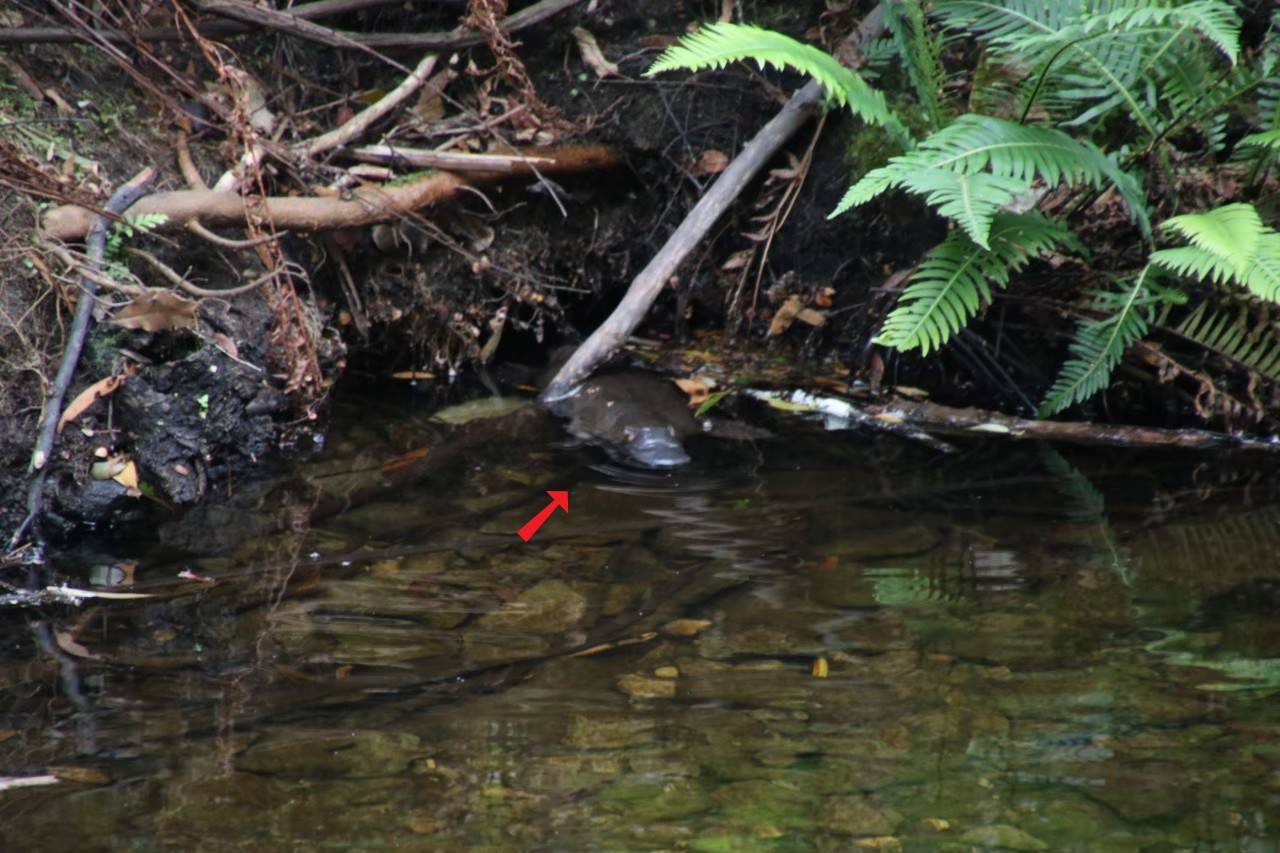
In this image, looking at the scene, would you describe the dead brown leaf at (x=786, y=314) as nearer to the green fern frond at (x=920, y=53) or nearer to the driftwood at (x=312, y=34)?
the green fern frond at (x=920, y=53)

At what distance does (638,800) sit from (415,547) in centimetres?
154

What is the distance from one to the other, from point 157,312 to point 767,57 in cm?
230

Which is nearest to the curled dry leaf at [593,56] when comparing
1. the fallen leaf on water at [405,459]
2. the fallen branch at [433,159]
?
the fallen branch at [433,159]

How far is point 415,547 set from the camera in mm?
3617

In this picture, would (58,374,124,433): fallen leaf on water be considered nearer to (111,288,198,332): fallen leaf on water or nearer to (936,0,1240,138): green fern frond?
(111,288,198,332): fallen leaf on water

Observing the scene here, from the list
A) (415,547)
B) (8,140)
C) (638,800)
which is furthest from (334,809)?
(8,140)

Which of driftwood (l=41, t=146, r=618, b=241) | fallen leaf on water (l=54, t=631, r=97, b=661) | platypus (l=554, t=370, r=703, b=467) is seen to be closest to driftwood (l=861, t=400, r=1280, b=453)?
platypus (l=554, t=370, r=703, b=467)

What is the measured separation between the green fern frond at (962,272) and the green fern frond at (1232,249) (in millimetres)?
421

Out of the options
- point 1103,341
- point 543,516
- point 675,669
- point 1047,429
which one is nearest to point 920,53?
point 1103,341

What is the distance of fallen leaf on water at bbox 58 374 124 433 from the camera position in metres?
3.84

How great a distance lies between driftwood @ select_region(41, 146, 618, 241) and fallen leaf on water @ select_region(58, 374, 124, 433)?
20.7 inches

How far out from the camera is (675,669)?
284 centimetres

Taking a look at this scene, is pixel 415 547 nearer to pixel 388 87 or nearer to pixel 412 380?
pixel 412 380

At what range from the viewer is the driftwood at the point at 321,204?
400cm
